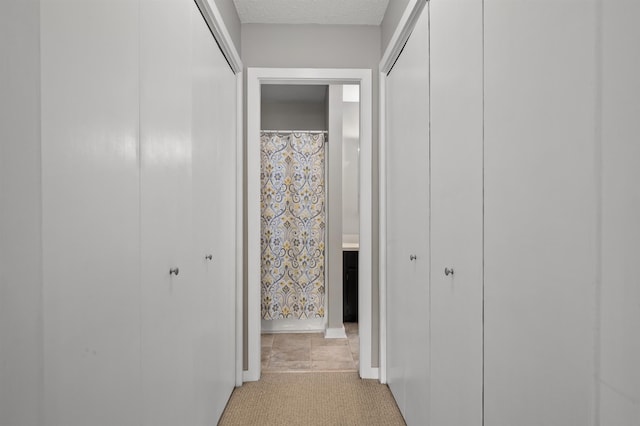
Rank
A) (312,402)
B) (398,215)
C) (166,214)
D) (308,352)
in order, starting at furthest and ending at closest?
1. (308,352)
2. (312,402)
3. (398,215)
4. (166,214)

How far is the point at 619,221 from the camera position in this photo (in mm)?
670

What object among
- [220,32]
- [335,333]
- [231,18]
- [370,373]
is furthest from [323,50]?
[335,333]

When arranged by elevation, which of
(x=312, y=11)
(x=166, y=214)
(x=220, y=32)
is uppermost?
(x=312, y=11)

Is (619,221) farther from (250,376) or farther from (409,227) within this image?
(250,376)

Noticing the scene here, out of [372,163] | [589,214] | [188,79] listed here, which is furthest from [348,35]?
[589,214]

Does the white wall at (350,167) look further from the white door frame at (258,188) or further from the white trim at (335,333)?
the white door frame at (258,188)

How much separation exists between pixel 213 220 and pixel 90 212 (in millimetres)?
1146

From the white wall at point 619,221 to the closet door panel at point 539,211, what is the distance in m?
0.03

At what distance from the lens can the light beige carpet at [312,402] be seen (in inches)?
88.0

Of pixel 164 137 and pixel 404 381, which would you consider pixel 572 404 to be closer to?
pixel 164 137

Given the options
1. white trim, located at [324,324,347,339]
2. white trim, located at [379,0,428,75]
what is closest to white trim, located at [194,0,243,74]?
white trim, located at [379,0,428,75]

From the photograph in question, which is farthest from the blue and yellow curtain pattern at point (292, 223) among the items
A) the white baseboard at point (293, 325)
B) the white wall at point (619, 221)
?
the white wall at point (619, 221)

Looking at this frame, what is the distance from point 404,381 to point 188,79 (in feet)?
5.94

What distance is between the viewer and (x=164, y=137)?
134 centimetres
